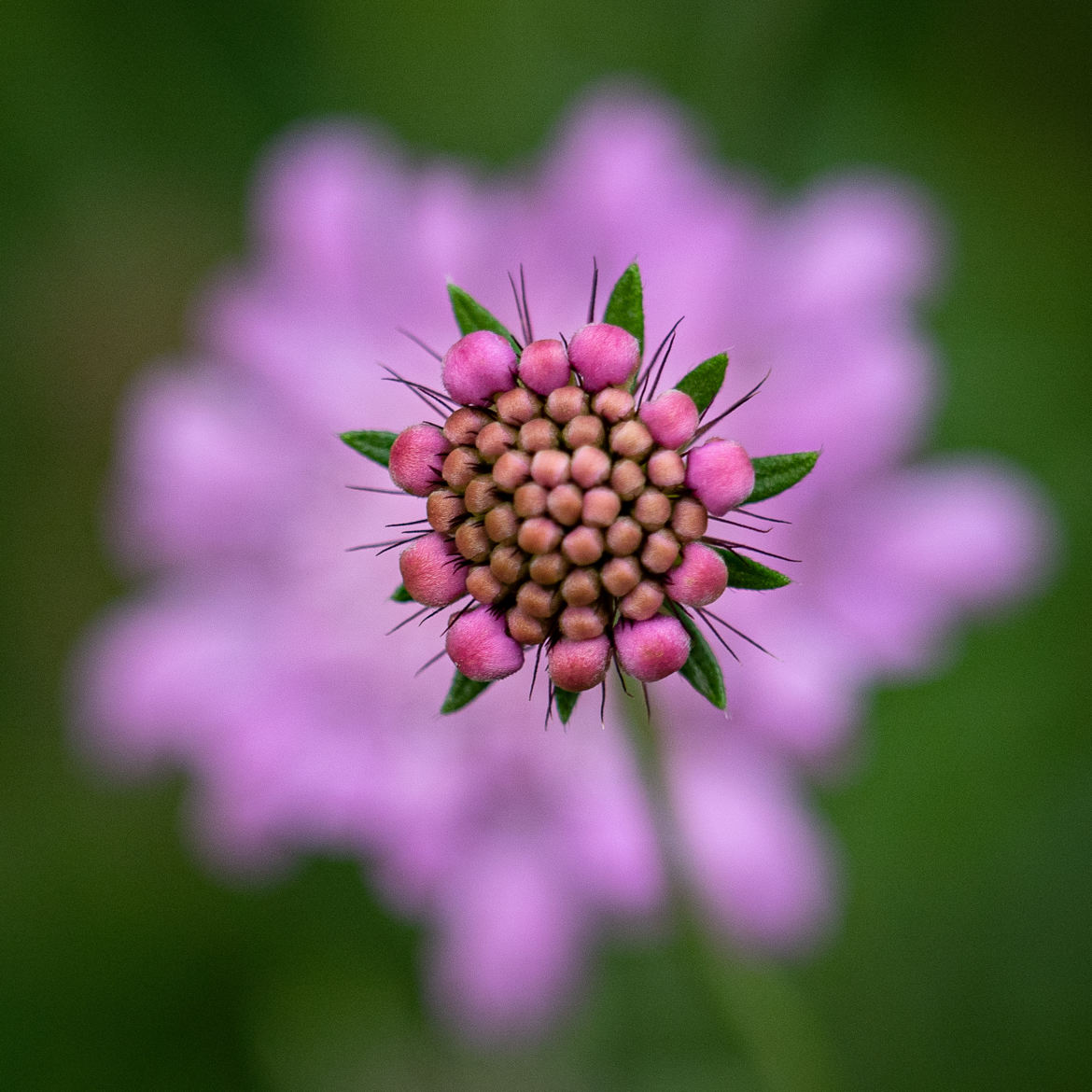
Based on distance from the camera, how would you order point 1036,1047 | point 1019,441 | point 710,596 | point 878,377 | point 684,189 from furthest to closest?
point 1019,441 < point 1036,1047 < point 684,189 < point 878,377 < point 710,596

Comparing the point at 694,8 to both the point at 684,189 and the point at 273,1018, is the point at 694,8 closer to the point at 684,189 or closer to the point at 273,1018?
the point at 684,189

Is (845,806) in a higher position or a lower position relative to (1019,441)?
lower

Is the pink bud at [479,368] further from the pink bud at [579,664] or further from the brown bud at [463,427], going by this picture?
the pink bud at [579,664]

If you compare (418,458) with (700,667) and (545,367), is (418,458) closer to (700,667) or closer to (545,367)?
(545,367)

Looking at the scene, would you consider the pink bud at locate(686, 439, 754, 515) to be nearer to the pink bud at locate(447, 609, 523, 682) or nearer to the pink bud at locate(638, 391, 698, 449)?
the pink bud at locate(638, 391, 698, 449)

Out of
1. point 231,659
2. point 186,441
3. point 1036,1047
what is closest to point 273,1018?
point 231,659

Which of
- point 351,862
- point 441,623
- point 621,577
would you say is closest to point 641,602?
point 621,577

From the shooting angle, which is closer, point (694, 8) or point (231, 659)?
point (231, 659)
